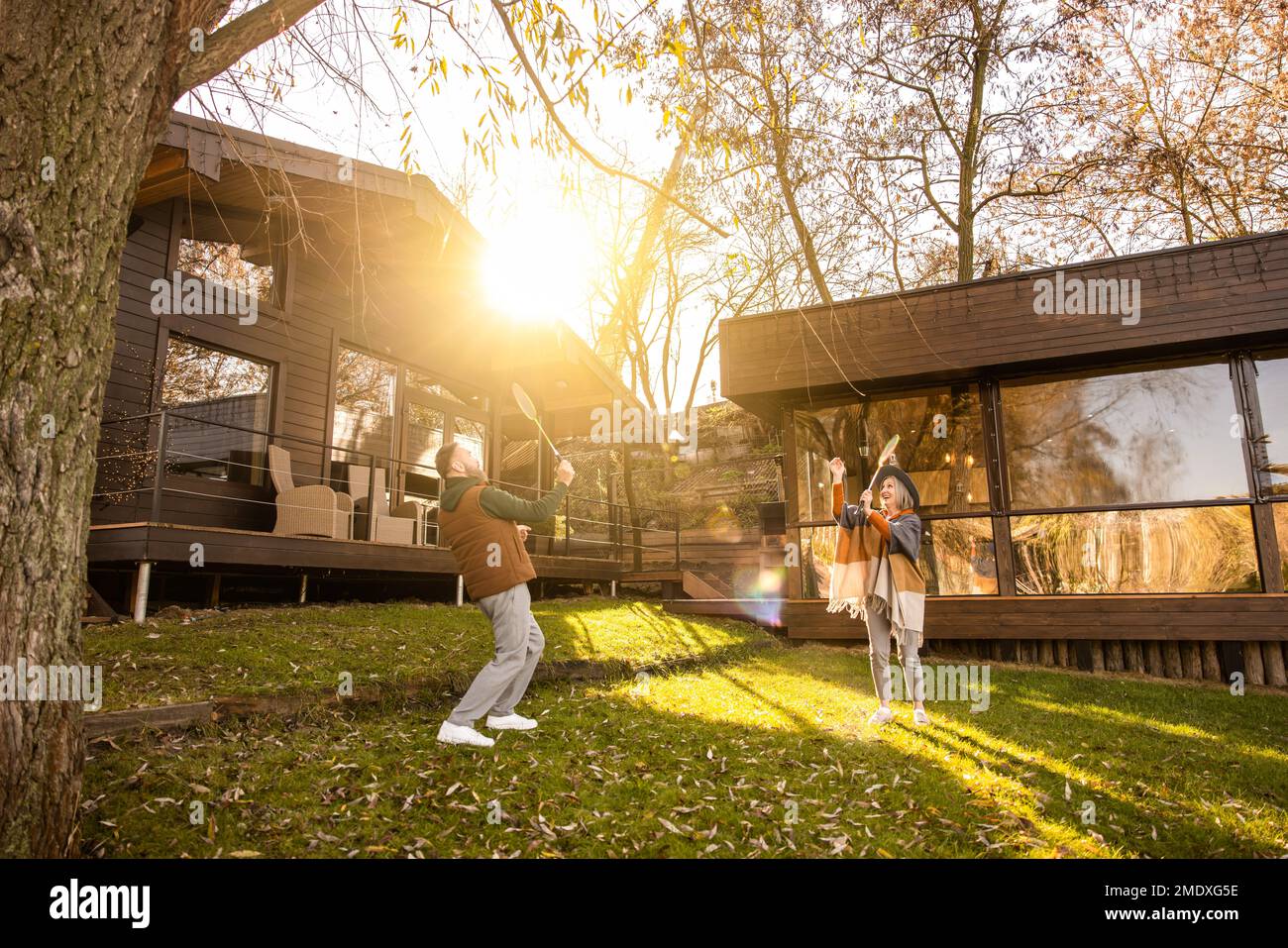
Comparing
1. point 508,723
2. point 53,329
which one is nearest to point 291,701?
point 508,723

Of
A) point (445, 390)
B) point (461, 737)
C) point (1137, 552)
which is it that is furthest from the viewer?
point (445, 390)

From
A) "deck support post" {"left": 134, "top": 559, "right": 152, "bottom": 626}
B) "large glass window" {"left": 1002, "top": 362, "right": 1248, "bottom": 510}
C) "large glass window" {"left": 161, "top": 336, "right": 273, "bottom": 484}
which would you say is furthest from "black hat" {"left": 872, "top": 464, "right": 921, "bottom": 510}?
"large glass window" {"left": 161, "top": 336, "right": 273, "bottom": 484}

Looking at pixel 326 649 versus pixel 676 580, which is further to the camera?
pixel 676 580

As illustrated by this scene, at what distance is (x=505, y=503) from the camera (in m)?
4.97

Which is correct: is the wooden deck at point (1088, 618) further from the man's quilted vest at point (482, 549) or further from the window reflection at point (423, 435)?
the man's quilted vest at point (482, 549)

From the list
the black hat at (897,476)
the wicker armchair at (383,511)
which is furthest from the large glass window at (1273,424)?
the wicker armchair at (383,511)

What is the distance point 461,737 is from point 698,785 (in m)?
1.55

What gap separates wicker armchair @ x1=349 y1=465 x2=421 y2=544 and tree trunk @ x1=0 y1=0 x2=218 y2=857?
7.62m

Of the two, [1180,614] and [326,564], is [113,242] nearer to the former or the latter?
[326,564]

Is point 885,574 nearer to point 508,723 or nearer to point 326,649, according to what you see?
point 508,723

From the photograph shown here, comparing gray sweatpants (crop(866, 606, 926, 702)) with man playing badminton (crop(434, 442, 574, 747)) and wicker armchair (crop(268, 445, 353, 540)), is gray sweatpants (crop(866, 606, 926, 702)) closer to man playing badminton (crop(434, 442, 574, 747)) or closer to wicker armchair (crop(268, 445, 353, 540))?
man playing badminton (crop(434, 442, 574, 747))

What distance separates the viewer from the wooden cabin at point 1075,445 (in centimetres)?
911

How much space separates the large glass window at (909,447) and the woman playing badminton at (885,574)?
15.8 feet
